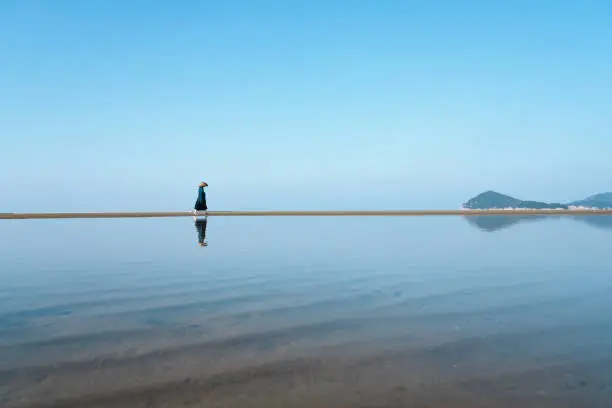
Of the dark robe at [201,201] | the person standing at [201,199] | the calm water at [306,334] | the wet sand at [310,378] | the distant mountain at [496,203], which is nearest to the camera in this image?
the wet sand at [310,378]

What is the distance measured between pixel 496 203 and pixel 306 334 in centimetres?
9088

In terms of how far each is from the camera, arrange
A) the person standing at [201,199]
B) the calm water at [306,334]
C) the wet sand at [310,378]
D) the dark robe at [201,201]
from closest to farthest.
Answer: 1. the wet sand at [310,378]
2. the calm water at [306,334]
3. the person standing at [201,199]
4. the dark robe at [201,201]

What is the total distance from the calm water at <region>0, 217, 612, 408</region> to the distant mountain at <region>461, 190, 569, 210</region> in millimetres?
71179

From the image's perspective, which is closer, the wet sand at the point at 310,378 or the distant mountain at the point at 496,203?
the wet sand at the point at 310,378

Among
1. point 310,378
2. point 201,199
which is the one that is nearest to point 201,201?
point 201,199

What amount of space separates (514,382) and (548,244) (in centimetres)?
1687

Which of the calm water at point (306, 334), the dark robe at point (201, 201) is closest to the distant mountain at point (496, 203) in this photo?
the dark robe at point (201, 201)

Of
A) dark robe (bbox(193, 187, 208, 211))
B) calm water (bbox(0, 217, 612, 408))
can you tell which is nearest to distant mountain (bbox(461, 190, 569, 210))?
dark robe (bbox(193, 187, 208, 211))

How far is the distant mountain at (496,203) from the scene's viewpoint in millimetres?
80500

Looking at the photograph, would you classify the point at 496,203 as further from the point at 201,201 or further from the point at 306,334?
the point at 306,334

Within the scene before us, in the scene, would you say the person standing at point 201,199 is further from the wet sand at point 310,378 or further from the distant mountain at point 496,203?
the distant mountain at point 496,203

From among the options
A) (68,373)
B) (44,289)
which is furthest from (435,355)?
(44,289)

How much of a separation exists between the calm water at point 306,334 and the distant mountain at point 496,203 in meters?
71.2

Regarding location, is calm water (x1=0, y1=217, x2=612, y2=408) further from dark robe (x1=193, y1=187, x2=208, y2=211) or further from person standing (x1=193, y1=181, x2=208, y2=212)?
dark robe (x1=193, y1=187, x2=208, y2=211)
